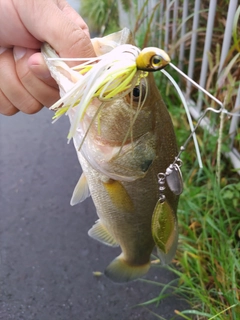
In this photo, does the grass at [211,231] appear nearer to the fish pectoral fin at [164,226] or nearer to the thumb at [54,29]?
the fish pectoral fin at [164,226]

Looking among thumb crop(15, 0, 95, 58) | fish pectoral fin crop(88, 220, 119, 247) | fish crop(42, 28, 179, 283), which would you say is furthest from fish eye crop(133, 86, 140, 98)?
fish pectoral fin crop(88, 220, 119, 247)

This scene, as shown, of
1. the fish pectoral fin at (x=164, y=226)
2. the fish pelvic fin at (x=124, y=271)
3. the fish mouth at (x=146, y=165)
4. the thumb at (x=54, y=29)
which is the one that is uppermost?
the thumb at (x=54, y=29)

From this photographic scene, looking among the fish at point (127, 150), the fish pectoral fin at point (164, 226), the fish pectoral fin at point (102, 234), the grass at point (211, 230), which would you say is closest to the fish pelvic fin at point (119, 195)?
the fish at point (127, 150)

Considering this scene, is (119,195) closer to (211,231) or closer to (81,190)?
(81,190)

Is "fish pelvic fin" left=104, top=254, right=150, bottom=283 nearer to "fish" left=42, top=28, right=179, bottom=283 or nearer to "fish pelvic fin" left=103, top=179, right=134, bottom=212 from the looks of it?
"fish" left=42, top=28, right=179, bottom=283

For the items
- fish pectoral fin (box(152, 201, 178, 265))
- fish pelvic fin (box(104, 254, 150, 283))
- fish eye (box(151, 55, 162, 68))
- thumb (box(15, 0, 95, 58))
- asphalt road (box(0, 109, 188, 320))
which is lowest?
asphalt road (box(0, 109, 188, 320))

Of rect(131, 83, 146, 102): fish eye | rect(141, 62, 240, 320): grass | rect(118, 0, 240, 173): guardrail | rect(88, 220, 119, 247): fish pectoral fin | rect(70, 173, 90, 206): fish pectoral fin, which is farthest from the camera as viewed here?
rect(118, 0, 240, 173): guardrail

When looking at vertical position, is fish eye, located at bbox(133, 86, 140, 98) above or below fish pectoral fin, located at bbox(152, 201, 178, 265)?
above
